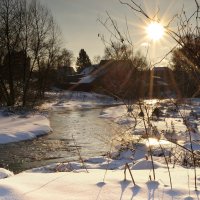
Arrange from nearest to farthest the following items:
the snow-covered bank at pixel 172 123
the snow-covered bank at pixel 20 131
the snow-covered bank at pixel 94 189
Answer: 1. the snow-covered bank at pixel 94 189
2. the snow-covered bank at pixel 172 123
3. the snow-covered bank at pixel 20 131

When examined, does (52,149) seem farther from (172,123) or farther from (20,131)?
(172,123)

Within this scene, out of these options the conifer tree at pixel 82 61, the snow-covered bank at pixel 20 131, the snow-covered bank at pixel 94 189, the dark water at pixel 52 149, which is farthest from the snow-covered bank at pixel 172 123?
the conifer tree at pixel 82 61

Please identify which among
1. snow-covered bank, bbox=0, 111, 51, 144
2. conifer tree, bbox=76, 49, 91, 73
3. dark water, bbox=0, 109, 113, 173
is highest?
conifer tree, bbox=76, 49, 91, 73

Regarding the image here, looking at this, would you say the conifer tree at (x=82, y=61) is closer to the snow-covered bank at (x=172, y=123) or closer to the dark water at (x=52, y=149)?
the snow-covered bank at (x=172, y=123)

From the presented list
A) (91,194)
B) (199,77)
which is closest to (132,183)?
(91,194)

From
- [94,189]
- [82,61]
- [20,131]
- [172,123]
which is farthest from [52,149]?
[82,61]

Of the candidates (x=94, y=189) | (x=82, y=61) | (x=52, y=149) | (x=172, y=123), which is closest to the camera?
(x=94, y=189)

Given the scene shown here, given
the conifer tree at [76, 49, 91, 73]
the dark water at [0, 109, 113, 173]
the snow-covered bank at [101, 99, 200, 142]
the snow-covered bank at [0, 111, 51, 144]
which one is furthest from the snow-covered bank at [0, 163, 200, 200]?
the conifer tree at [76, 49, 91, 73]

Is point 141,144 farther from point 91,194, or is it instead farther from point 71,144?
point 91,194

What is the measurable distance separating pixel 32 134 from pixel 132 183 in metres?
11.9

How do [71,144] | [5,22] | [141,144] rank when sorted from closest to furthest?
[141,144], [71,144], [5,22]

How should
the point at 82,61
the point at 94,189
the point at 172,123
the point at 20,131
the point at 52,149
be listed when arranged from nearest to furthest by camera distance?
1. the point at 94,189
2. the point at 52,149
3. the point at 172,123
4. the point at 20,131
5. the point at 82,61

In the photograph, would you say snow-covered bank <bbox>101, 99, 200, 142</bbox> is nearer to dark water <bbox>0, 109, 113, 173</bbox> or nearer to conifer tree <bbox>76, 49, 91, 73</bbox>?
dark water <bbox>0, 109, 113, 173</bbox>

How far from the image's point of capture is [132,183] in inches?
141
